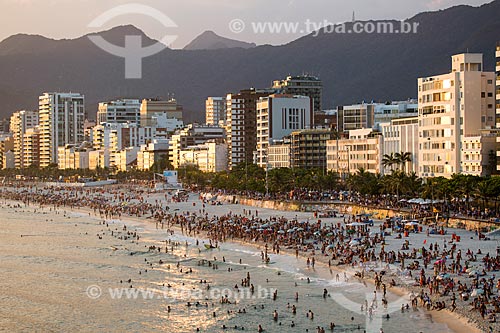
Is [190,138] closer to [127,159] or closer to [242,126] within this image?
[127,159]

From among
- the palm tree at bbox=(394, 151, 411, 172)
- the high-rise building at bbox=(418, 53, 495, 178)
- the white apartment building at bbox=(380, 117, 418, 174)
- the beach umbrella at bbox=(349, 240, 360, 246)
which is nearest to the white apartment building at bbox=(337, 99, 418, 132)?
the white apartment building at bbox=(380, 117, 418, 174)

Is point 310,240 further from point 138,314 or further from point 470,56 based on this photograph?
point 470,56

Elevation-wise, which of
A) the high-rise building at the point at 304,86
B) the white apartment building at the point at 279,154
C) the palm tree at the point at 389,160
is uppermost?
the high-rise building at the point at 304,86

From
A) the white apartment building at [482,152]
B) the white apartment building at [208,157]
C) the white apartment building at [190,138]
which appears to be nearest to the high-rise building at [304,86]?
the white apartment building at [190,138]

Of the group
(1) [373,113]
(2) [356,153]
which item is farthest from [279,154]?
(2) [356,153]

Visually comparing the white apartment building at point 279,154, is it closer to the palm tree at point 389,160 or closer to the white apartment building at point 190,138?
the palm tree at point 389,160

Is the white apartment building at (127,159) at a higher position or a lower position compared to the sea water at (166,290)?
higher

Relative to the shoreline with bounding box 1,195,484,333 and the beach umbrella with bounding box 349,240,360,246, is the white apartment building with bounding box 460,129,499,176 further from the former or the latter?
the shoreline with bounding box 1,195,484,333
